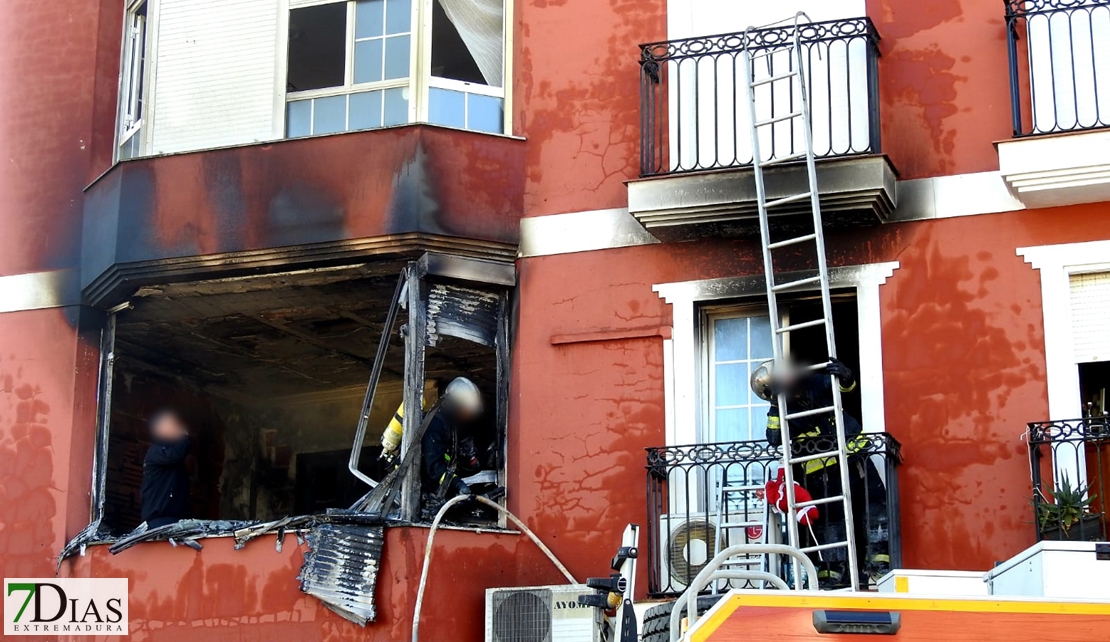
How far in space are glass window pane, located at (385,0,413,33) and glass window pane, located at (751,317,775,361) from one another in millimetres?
3828

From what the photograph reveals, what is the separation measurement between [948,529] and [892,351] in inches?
55.3

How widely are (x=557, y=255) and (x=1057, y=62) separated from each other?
4160 millimetres

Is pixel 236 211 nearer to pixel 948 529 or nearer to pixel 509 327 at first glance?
pixel 509 327

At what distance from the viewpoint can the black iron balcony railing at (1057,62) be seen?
1382cm

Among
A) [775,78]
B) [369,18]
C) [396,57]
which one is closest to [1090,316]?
[775,78]

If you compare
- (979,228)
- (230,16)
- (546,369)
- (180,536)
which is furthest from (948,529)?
(230,16)

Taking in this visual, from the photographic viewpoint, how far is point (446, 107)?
15195 millimetres

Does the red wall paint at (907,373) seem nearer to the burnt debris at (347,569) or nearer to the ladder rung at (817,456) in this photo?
the ladder rung at (817,456)

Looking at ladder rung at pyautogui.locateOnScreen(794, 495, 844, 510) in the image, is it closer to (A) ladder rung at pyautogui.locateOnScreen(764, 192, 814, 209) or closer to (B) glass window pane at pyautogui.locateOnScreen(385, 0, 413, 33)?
(A) ladder rung at pyautogui.locateOnScreen(764, 192, 814, 209)

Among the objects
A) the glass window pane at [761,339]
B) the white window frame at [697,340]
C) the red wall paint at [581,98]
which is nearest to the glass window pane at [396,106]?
the red wall paint at [581,98]

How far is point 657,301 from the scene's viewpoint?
14.5 meters

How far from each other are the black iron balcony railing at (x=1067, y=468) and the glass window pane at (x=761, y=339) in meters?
2.25

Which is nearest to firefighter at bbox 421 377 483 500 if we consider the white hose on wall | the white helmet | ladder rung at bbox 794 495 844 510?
the white helmet

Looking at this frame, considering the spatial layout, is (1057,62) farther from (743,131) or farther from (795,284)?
(795,284)
